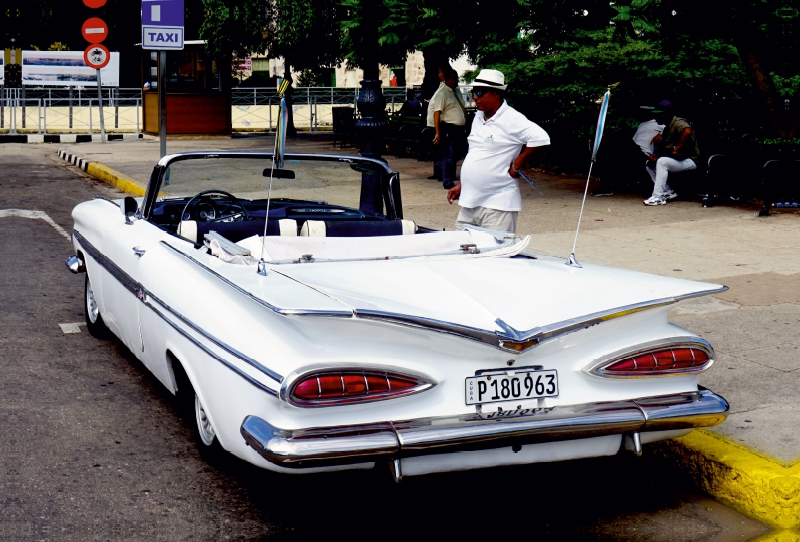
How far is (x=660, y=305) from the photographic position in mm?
3723

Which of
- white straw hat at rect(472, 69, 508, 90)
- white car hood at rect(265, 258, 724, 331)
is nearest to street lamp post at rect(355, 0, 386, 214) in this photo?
white straw hat at rect(472, 69, 508, 90)

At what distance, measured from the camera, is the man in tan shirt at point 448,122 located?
1471 centimetres

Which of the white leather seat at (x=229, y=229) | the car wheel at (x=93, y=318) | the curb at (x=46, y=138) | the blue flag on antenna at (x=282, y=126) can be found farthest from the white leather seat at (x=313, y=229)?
the curb at (x=46, y=138)

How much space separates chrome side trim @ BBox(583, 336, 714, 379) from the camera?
3.66 m

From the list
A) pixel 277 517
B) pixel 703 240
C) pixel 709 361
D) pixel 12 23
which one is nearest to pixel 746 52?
pixel 703 240

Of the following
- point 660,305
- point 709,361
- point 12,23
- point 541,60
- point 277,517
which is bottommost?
point 277,517

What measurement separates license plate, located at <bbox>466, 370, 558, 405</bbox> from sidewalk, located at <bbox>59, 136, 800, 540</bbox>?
3.67 feet

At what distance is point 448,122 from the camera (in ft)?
48.5

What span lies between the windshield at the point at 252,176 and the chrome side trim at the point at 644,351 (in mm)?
2146

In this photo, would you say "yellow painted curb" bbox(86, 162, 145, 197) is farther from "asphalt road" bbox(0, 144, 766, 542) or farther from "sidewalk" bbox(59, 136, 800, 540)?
"asphalt road" bbox(0, 144, 766, 542)

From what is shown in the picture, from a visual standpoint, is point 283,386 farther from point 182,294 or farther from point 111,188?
point 111,188

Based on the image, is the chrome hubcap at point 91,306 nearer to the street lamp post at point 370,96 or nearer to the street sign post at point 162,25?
the street lamp post at point 370,96

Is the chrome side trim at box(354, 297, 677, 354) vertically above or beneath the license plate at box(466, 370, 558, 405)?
above

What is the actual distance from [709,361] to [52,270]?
6398mm
